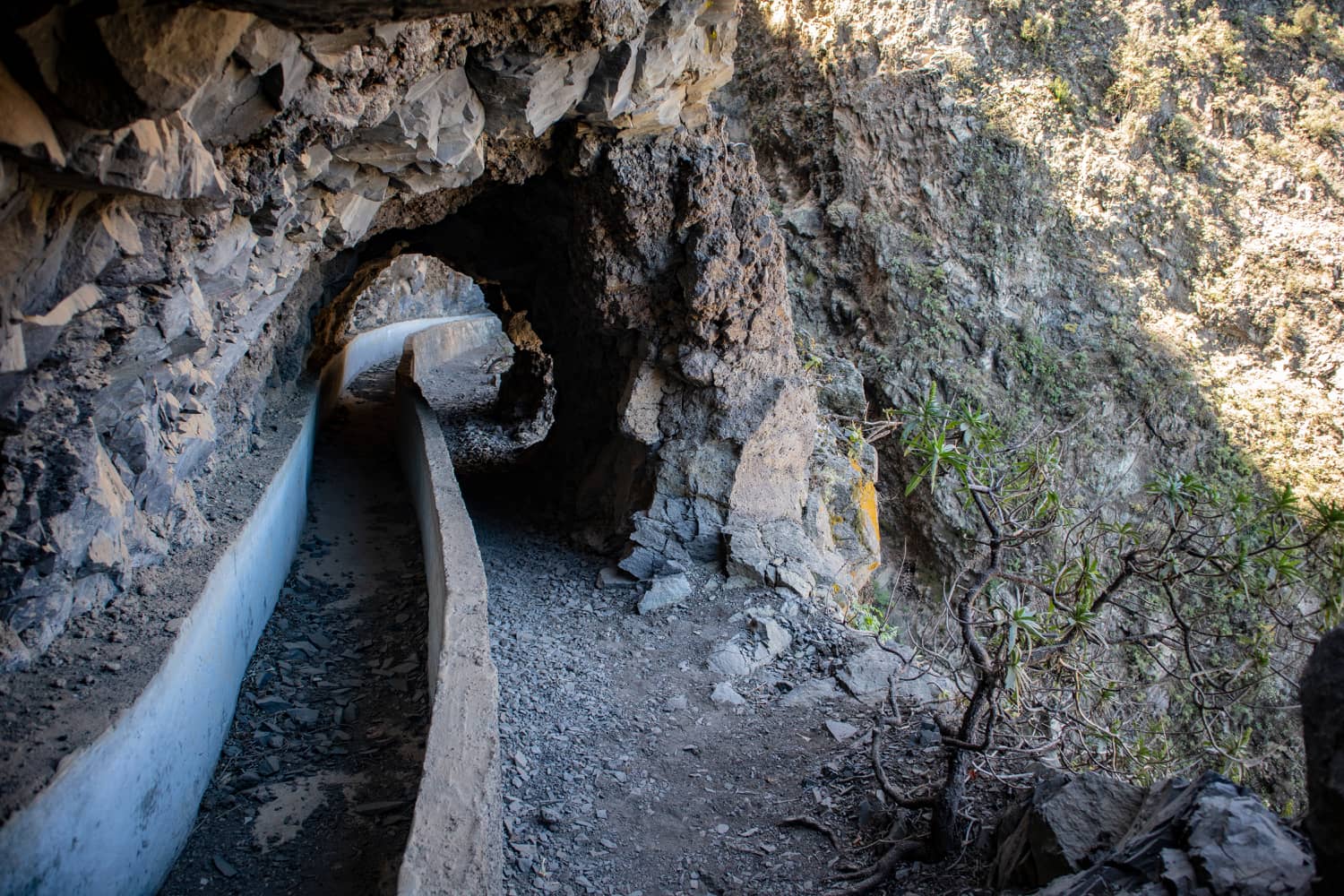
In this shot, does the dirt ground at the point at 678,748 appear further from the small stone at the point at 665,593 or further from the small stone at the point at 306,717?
the small stone at the point at 306,717

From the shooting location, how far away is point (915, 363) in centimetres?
1176

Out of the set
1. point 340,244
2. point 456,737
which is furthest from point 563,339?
point 456,737

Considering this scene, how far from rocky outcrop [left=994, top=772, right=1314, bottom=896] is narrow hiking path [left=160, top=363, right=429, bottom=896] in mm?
2398

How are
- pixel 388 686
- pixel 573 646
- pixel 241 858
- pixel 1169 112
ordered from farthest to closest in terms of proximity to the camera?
pixel 1169 112, pixel 573 646, pixel 388 686, pixel 241 858

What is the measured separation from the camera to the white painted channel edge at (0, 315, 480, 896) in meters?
2.84

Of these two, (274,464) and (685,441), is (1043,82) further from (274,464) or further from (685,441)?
(274,464)

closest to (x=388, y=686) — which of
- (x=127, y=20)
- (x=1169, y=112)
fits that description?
(x=127, y=20)

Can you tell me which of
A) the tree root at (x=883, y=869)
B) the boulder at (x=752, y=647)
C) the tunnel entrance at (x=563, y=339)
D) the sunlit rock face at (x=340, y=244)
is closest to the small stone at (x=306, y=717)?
the sunlit rock face at (x=340, y=244)

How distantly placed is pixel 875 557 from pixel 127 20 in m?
7.60

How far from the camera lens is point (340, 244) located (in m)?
6.49

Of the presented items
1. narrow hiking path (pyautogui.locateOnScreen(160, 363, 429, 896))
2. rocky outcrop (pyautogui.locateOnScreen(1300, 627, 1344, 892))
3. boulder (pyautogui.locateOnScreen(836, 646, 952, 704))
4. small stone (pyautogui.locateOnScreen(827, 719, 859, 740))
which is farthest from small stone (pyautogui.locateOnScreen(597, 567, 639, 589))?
rocky outcrop (pyautogui.locateOnScreen(1300, 627, 1344, 892))

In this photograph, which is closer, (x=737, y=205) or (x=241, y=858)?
(x=241, y=858)

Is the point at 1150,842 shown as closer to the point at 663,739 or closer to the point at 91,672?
the point at 663,739

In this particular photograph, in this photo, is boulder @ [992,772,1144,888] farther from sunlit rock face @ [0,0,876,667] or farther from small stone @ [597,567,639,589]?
small stone @ [597,567,639,589]
